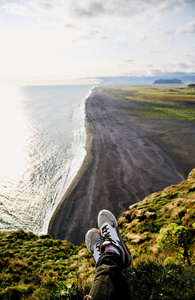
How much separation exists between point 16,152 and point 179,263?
26.7 meters

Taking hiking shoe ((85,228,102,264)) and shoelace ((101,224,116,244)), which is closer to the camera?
shoelace ((101,224,116,244))

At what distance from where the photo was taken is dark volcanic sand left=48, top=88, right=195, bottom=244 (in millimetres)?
11633

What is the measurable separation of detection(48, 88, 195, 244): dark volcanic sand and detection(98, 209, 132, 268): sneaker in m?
5.00

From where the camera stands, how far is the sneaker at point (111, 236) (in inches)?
145

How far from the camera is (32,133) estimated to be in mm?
35688

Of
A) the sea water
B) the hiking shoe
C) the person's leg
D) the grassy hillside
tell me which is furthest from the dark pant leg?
the sea water

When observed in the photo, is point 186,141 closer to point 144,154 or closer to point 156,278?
point 144,154

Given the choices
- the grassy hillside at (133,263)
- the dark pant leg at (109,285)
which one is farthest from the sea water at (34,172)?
the dark pant leg at (109,285)

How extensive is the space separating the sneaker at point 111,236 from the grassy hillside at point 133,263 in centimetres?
26

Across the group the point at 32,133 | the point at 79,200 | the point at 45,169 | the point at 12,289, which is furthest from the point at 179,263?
the point at 32,133

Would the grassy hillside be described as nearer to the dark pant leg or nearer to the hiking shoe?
the dark pant leg

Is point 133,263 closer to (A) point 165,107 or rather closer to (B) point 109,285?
(B) point 109,285

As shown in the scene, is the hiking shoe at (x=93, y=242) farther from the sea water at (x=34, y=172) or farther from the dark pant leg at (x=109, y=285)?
the sea water at (x=34, y=172)

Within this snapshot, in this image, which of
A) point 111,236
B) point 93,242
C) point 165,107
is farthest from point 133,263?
point 165,107
